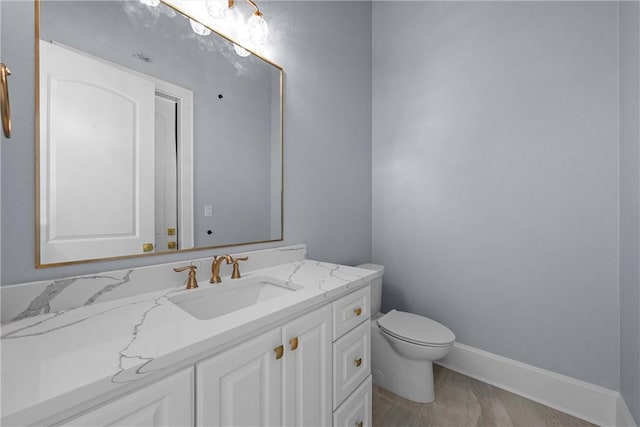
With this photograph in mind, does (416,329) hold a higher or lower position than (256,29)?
lower

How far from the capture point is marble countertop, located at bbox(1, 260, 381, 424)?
45 cm

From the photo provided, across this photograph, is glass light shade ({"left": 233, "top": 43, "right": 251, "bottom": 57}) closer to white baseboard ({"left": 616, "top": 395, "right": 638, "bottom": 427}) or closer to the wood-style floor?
the wood-style floor

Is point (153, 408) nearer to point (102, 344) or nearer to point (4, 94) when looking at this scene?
point (102, 344)

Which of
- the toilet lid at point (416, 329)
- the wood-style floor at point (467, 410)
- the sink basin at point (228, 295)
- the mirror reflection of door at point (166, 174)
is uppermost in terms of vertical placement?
the mirror reflection of door at point (166, 174)

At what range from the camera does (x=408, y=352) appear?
5.07 feet

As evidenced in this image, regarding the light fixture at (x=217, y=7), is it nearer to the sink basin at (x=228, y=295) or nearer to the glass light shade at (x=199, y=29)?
the glass light shade at (x=199, y=29)

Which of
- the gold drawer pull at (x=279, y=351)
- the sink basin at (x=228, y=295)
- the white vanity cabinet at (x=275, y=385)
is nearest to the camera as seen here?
the white vanity cabinet at (x=275, y=385)

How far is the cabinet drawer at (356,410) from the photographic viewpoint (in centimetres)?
107

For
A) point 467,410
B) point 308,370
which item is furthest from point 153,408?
point 467,410

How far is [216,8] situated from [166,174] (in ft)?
2.55

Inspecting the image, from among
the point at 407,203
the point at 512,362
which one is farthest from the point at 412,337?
the point at 407,203

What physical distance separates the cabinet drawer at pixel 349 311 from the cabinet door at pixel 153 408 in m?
0.57

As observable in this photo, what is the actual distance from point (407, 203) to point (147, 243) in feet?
5.81

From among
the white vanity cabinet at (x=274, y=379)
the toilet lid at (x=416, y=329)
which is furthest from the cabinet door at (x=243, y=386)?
the toilet lid at (x=416, y=329)
